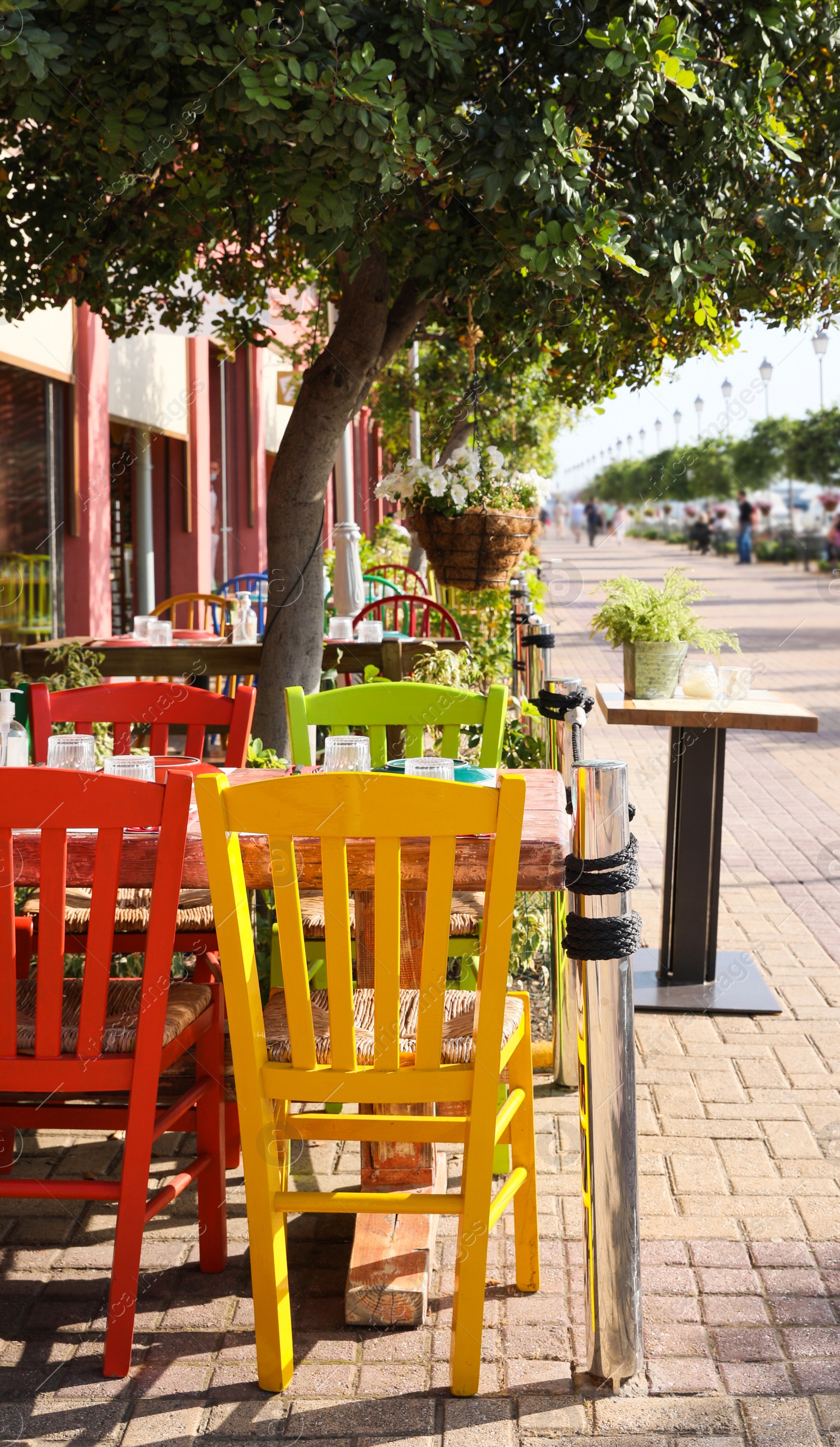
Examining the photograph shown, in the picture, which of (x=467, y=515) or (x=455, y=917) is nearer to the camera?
(x=455, y=917)

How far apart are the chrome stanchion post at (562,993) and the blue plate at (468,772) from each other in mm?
495

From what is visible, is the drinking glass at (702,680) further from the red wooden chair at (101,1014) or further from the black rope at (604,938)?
the red wooden chair at (101,1014)

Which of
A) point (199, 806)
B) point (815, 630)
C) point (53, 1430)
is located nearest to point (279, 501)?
point (199, 806)

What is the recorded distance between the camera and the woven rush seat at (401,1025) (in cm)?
233

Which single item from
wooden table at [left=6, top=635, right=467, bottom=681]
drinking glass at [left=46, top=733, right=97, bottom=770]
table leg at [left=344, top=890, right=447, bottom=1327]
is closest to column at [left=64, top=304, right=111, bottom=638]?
wooden table at [left=6, top=635, right=467, bottom=681]

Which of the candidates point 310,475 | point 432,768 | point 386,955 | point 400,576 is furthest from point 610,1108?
point 400,576

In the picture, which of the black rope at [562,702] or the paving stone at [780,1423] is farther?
the black rope at [562,702]

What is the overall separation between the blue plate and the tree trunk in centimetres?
160

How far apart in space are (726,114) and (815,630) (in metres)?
16.9

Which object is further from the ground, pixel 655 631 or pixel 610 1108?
pixel 655 631

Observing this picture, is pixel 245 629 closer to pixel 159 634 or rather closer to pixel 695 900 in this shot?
pixel 159 634

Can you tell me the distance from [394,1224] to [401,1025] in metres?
0.60

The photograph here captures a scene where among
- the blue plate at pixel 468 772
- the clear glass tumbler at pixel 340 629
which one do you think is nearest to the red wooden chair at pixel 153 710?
the blue plate at pixel 468 772

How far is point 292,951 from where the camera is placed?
2217mm
